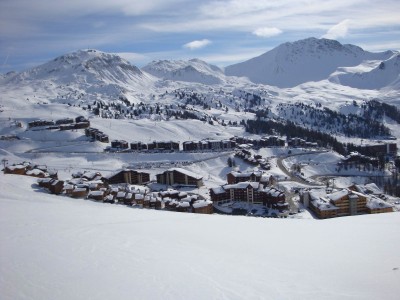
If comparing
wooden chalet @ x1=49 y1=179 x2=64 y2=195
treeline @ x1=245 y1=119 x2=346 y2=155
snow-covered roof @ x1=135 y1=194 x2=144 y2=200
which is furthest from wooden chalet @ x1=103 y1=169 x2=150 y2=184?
treeline @ x1=245 y1=119 x2=346 y2=155

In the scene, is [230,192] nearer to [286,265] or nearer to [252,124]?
[286,265]

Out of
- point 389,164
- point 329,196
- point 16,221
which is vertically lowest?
point 389,164

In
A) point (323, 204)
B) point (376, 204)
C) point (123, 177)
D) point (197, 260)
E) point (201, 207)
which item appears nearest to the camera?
point (197, 260)

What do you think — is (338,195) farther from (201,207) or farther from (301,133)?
(301,133)

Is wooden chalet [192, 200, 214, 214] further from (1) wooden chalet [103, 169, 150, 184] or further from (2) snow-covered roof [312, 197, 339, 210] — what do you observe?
(1) wooden chalet [103, 169, 150, 184]

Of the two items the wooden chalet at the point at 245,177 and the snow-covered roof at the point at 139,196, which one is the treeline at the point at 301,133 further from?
the snow-covered roof at the point at 139,196

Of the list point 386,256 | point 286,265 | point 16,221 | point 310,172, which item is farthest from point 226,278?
point 310,172

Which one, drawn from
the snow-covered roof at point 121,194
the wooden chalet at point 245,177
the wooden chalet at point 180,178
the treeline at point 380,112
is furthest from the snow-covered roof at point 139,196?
the treeline at point 380,112

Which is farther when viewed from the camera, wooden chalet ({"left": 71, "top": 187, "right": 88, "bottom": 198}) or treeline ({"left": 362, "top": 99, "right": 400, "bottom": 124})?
Result: treeline ({"left": 362, "top": 99, "right": 400, "bottom": 124})

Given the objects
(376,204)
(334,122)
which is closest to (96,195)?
(376,204)
